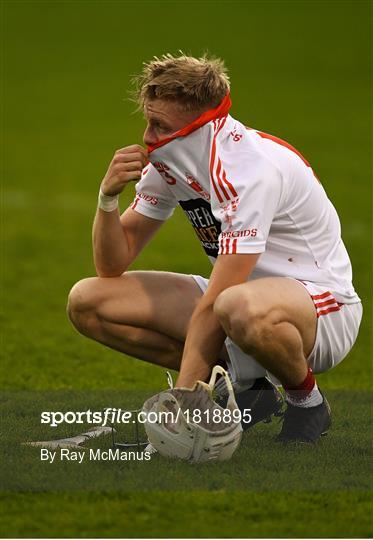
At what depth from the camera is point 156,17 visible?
29.8 m

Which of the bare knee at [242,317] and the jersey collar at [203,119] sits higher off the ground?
the jersey collar at [203,119]

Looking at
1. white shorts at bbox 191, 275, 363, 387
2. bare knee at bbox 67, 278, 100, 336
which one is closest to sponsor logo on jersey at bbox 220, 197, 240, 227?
white shorts at bbox 191, 275, 363, 387

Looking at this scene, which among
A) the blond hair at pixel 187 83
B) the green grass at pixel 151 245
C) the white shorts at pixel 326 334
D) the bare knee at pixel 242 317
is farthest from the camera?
the white shorts at pixel 326 334

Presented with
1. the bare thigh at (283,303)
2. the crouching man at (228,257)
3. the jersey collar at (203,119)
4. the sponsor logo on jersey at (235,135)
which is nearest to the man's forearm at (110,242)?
the crouching man at (228,257)

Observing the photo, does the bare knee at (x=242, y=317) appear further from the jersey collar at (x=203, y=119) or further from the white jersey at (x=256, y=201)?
the jersey collar at (x=203, y=119)

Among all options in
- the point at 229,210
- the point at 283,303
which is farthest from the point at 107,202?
the point at 283,303

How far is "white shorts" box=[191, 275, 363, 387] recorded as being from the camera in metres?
5.43

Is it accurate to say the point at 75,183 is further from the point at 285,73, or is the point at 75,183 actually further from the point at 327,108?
the point at 285,73

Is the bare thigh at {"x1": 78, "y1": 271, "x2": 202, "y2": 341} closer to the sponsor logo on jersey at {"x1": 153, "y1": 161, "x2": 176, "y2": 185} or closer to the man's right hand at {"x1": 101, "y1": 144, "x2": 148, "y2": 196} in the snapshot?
the man's right hand at {"x1": 101, "y1": 144, "x2": 148, "y2": 196}

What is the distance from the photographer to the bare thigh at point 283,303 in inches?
200

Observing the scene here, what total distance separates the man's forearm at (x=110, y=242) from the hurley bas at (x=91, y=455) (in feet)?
3.72

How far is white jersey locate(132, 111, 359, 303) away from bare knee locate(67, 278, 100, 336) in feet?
2.15

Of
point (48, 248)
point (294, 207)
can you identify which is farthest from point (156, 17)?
point (294, 207)

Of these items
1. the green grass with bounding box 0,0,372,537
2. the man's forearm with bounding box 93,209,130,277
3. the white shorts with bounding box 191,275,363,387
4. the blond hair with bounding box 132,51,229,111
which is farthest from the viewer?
the man's forearm with bounding box 93,209,130,277
